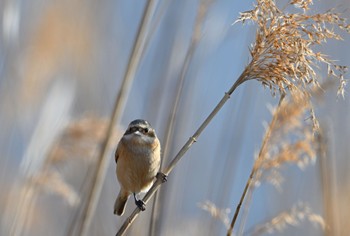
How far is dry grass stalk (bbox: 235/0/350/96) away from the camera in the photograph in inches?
70.6

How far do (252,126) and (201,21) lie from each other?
3.72 feet

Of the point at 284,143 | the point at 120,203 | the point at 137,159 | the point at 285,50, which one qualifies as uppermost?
the point at 285,50

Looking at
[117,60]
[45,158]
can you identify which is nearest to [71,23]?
[117,60]

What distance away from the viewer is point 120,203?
10.3 feet

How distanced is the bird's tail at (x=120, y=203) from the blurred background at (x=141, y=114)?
5 cm

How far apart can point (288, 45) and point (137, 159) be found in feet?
4.67

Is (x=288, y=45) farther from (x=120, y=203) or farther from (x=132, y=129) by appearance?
(x=120, y=203)

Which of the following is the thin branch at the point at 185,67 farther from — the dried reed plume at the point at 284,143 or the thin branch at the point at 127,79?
the dried reed plume at the point at 284,143

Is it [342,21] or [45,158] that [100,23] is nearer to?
[45,158]

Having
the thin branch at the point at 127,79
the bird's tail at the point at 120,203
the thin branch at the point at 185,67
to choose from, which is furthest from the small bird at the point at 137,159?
the thin branch at the point at 127,79

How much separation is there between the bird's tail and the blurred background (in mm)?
53

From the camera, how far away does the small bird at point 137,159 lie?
9.95 ft

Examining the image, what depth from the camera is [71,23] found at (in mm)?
3588

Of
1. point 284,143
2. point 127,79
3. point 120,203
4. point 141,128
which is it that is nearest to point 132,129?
point 141,128
